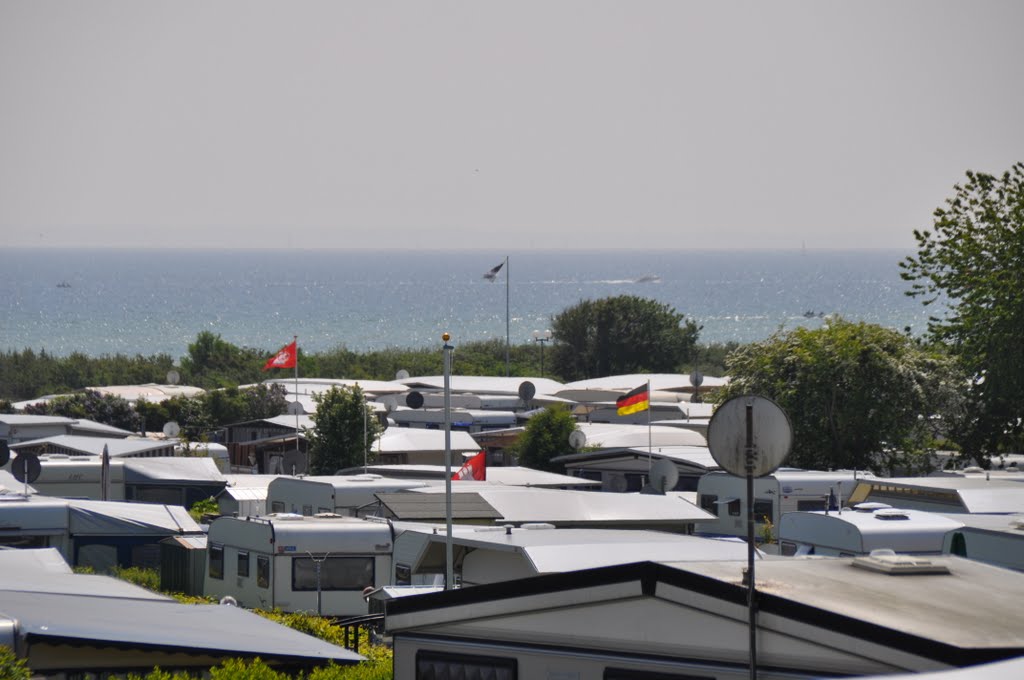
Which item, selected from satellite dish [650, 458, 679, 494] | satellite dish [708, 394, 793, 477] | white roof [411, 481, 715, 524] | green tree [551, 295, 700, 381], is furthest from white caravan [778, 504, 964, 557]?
green tree [551, 295, 700, 381]

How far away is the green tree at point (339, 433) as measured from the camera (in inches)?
1344

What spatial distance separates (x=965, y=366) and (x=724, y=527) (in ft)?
37.2

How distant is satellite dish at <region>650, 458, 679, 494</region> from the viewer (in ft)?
77.7

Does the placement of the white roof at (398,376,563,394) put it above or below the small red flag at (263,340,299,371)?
below

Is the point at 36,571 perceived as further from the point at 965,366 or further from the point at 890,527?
the point at 965,366

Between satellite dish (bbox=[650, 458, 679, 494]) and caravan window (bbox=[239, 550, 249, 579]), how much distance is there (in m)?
7.61

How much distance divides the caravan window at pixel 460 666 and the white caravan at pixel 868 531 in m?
8.40

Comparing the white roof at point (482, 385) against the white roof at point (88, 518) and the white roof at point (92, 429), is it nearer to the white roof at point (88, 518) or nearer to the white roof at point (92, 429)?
the white roof at point (92, 429)

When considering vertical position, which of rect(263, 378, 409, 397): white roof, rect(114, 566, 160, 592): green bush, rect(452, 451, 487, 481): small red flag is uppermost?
rect(452, 451, 487, 481): small red flag

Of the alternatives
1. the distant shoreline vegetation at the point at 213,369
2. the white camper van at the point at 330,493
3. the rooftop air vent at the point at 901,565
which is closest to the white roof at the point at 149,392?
the distant shoreline vegetation at the point at 213,369

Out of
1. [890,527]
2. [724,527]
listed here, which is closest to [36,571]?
[890,527]

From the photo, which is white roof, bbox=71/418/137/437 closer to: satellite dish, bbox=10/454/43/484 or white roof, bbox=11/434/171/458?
white roof, bbox=11/434/171/458

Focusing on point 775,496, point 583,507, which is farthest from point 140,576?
point 775,496

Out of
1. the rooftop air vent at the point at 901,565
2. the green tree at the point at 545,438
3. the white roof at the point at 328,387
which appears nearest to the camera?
the rooftop air vent at the point at 901,565
